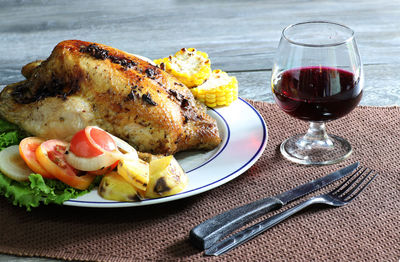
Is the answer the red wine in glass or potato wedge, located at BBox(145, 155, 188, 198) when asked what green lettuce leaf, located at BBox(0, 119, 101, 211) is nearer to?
potato wedge, located at BBox(145, 155, 188, 198)

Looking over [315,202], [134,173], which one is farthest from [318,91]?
[134,173]

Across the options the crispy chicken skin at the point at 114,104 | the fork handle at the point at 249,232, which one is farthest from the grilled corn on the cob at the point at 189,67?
the fork handle at the point at 249,232

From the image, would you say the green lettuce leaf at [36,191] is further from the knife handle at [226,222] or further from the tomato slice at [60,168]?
→ the knife handle at [226,222]

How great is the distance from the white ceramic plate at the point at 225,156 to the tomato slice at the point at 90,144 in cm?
14

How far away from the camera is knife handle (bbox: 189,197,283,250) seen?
1.78 metres

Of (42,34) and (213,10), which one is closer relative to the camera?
(42,34)

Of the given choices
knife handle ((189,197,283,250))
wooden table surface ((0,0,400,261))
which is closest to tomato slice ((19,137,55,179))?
knife handle ((189,197,283,250))

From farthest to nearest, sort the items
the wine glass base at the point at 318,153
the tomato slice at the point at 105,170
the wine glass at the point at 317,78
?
the wine glass base at the point at 318,153, the wine glass at the point at 317,78, the tomato slice at the point at 105,170

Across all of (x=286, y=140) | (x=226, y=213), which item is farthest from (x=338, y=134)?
(x=226, y=213)

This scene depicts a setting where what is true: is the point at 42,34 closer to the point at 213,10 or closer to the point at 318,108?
the point at 213,10

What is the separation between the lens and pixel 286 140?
2461 millimetres

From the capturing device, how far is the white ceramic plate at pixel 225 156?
192cm

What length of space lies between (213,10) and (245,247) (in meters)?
3.05

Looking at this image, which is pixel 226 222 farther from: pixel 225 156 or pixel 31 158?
pixel 31 158
